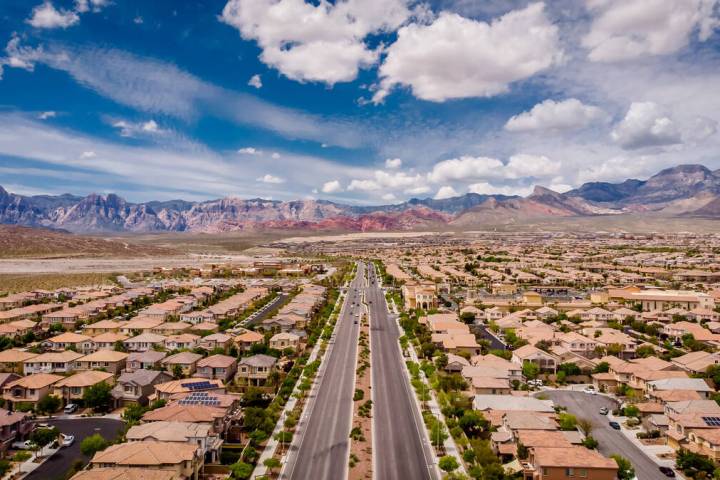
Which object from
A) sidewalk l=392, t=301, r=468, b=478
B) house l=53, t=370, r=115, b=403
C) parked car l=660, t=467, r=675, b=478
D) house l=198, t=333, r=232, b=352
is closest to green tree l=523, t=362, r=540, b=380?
sidewalk l=392, t=301, r=468, b=478

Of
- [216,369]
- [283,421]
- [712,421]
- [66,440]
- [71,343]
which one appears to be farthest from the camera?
[71,343]

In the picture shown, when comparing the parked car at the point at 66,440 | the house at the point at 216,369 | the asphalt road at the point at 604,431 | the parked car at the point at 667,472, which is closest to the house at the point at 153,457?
the parked car at the point at 66,440

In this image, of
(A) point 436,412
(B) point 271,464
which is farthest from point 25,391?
(A) point 436,412

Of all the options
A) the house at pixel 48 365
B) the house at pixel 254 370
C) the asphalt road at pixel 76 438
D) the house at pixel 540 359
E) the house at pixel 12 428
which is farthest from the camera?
the house at pixel 540 359

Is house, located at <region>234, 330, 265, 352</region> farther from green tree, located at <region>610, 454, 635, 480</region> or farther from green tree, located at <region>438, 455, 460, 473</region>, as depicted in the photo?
green tree, located at <region>610, 454, 635, 480</region>

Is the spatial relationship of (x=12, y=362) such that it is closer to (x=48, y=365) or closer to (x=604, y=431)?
(x=48, y=365)

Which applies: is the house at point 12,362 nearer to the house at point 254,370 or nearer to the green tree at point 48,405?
the green tree at point 48,405
